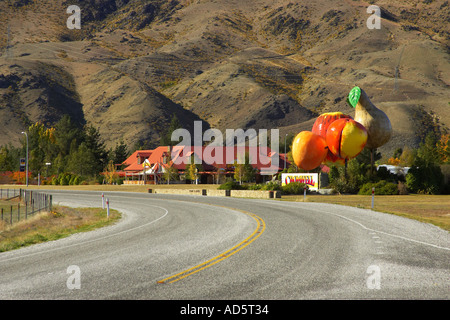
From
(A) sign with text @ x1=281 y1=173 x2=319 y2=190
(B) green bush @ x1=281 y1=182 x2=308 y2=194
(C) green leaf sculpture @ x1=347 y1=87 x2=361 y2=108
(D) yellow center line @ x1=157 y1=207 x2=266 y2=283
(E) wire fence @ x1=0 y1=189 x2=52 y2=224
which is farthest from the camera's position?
(A) sign with text @ x1=281 y1=173 x2=319 y2=190

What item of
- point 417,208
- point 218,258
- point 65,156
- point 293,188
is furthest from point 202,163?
point 218,258

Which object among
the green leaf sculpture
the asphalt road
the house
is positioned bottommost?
the asphalt road

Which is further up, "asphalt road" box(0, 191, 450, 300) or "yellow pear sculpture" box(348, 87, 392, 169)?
"yellow pear sculpture" box(348, 87, 392, 169)

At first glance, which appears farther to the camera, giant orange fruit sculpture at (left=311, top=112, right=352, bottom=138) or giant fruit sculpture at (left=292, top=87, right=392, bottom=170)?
giant orange fruit sculpture at (left=311, top=112, right=352, bottom=138)

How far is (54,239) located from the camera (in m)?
16.0

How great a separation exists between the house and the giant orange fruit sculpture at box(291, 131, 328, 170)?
33469mm

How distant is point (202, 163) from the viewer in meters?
81.8

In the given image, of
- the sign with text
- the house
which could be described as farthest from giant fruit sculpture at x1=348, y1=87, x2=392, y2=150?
the house

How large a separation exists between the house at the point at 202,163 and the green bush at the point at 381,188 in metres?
35.1

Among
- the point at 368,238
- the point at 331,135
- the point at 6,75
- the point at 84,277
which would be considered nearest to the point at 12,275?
the point at 84,277

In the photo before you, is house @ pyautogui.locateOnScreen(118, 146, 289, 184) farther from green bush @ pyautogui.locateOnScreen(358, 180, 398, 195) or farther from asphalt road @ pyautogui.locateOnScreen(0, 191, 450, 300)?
asphalt road @ pyautogui.locateOnScreen(0, 191, 450, 300)

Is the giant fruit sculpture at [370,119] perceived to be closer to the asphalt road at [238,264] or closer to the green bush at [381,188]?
the green bush at [381,188]

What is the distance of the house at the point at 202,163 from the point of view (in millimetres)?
80250

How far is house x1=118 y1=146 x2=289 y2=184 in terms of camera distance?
8025 centimetres
